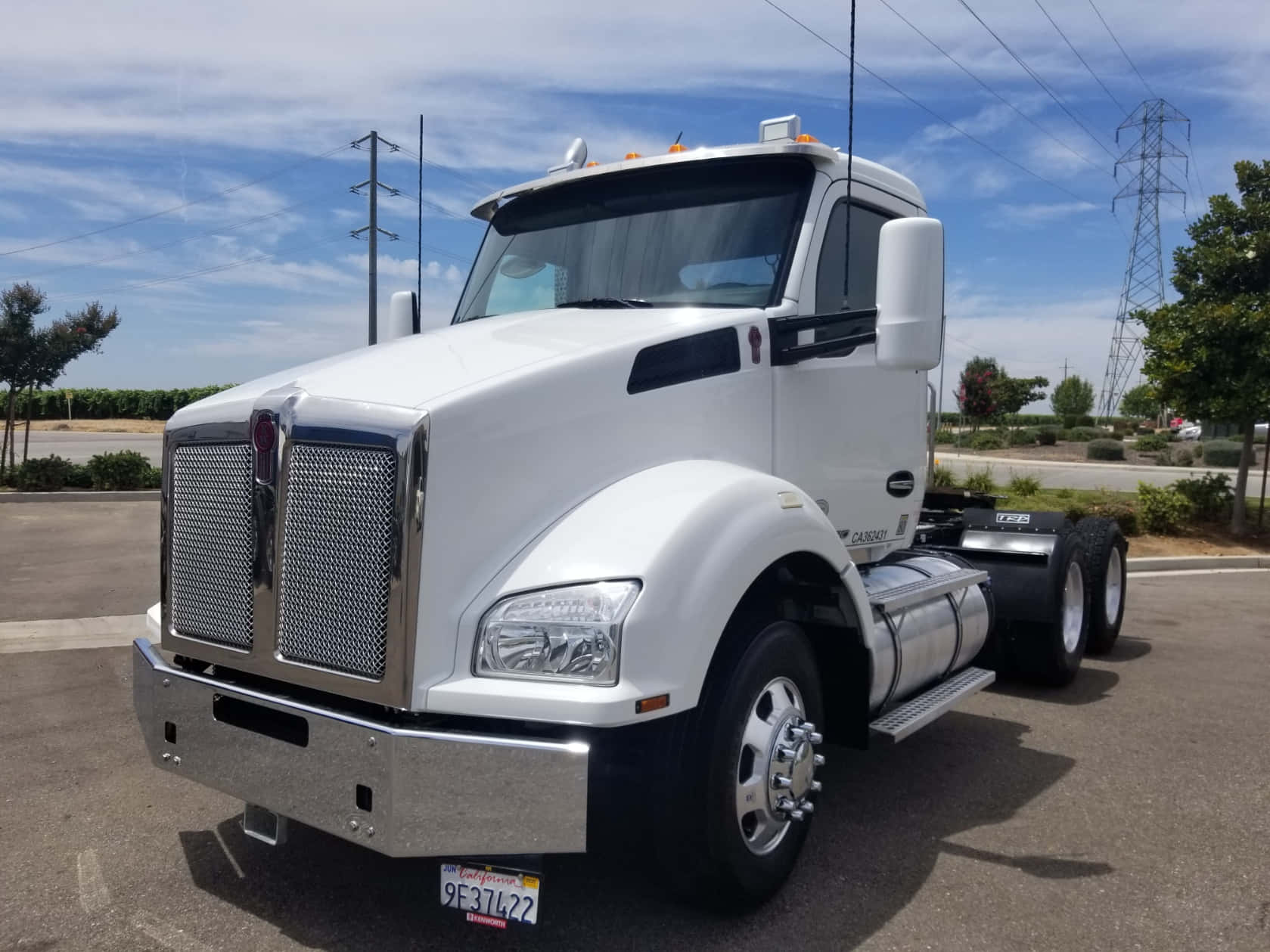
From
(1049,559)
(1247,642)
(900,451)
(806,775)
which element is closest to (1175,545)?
(1247,642)

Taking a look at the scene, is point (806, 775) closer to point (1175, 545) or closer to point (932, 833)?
point (932, 833)

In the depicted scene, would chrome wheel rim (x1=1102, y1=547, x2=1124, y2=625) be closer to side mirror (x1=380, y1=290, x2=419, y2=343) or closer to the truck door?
the truck door

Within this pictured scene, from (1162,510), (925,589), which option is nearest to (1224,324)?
(1162,510)

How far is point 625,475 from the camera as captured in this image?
3.54m

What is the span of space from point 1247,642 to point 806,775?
6548mm

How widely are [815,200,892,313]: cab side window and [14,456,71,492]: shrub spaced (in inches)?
680

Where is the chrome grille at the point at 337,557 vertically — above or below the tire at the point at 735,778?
above

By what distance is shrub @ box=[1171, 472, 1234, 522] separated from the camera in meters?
16.2

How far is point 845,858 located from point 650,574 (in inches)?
71.4

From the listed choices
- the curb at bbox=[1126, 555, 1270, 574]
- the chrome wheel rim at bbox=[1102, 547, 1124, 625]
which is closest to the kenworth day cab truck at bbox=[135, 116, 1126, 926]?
the chrome wheel rim at bbox=[1102, 547, 1124, 625]

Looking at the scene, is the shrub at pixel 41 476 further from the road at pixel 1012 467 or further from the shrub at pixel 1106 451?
the shrub at pixel 1106 451

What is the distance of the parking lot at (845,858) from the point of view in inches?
133

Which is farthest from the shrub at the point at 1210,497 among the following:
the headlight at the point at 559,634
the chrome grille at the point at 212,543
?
the chrome grille at the point at 212,543

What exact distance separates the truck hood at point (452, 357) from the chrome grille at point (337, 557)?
0.71 ft
